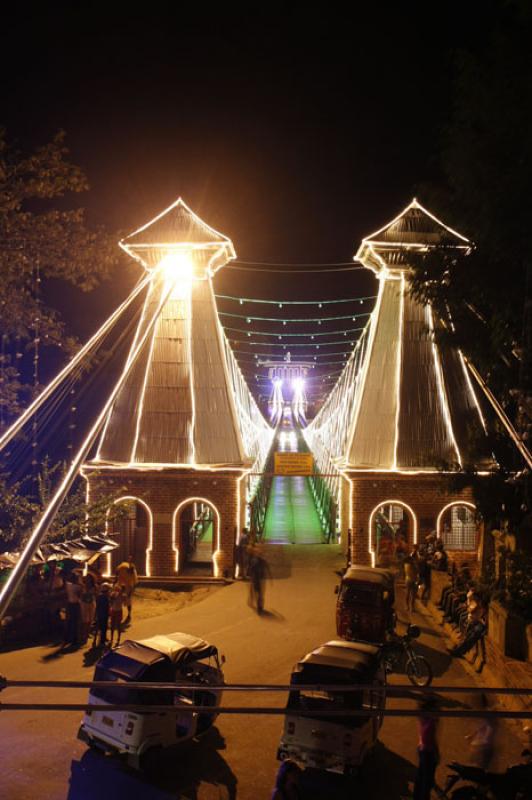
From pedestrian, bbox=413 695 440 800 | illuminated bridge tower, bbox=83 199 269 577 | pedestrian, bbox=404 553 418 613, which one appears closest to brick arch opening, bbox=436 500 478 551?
pedestrian, bbox=404 553 418 613

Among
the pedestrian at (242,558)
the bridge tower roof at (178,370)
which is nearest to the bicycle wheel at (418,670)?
the pedestrian at (242,558)

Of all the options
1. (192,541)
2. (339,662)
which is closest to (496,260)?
(339,662)

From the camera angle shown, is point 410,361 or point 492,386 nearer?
point 492,386

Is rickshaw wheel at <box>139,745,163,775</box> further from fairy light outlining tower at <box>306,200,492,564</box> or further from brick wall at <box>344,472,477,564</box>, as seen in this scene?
brick wall at <box>344,472,477,564</box>

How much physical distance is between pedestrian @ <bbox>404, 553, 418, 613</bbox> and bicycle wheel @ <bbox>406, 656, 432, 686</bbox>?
4959 mm

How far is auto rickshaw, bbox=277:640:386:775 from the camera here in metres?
8.25

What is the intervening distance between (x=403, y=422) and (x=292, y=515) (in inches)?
473

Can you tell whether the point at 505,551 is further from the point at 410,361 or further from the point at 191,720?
the point at 410,361

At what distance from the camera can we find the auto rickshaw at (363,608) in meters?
14.0

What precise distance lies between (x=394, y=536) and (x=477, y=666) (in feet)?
29.3

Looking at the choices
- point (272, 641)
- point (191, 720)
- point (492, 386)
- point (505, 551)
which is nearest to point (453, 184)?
point (492, 386)

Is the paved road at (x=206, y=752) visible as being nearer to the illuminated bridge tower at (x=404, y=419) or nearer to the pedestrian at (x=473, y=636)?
the pedestrian at (x=473, y=636)

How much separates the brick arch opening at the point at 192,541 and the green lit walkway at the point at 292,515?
2735 millimetres

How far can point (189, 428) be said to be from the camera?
22.1 meters
